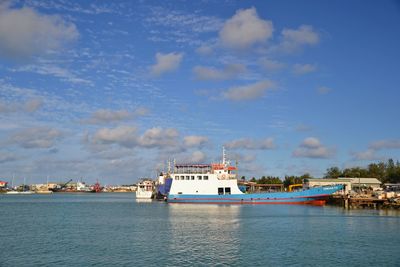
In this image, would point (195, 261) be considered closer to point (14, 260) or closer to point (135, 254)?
point (135, 254)

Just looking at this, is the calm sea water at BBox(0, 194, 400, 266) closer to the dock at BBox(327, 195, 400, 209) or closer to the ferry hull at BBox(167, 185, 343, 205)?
the dock at BBox(327, 195, 400, 209)

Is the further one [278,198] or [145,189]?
[145,189]

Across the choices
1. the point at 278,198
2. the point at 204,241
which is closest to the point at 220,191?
the point at 278,198

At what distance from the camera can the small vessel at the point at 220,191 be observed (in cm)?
7306

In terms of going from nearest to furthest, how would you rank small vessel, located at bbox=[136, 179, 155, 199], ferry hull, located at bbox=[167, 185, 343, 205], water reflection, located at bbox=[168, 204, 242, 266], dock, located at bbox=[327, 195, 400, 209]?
water reflection, located at bbox=[168, 204, 242, 266], dock, located at bbox=[327, 195, 400, 209], ferry hull, located at bbox=[167, 185, 343, 205], small vessel, located at bbox=[136, 179, 155, 199]

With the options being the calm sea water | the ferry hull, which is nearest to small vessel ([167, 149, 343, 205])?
the ferry hull

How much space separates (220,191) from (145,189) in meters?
47.2

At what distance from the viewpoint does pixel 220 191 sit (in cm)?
7456

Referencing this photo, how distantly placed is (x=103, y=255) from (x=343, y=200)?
57582mm

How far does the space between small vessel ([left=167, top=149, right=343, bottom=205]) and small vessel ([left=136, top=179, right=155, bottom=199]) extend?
114 feet

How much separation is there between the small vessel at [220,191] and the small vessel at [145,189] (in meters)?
Answer: 34.9

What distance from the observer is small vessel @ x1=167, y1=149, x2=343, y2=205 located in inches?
2876

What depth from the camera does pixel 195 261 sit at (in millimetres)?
24141

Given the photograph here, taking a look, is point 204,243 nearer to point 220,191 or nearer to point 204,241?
point 204,241
